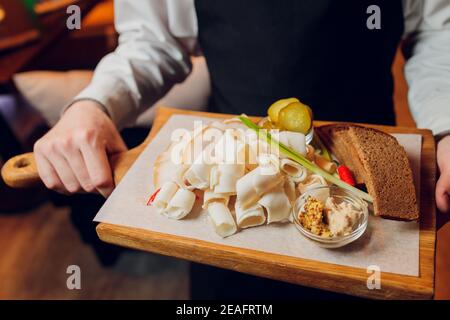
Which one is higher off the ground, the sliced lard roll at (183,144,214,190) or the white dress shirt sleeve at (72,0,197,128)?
the white dress shirt sleeve at (72,0,197,128)

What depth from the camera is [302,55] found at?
1.18 metres

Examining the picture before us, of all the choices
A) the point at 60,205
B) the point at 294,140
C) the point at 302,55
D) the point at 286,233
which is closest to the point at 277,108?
the point at 294,140

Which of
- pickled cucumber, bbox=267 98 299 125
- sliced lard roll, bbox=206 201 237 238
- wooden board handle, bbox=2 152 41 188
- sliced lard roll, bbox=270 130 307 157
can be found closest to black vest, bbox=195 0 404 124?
pickled cucumber, bbox=267 98 299 125

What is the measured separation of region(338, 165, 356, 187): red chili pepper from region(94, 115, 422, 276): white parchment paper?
100 millimetres

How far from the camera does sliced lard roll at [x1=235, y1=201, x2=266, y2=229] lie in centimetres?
85

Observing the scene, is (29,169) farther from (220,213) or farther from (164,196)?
(220,213)

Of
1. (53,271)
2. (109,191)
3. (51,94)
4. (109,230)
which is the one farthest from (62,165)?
(53,271)

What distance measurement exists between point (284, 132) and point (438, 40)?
0.58 meters

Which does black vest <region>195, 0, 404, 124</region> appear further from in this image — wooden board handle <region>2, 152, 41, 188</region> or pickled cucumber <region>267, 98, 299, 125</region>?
wooden board handle <region>2, 152, 41, 188</region>

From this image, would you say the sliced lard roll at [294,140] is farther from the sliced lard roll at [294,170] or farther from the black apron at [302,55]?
the black apron at [302,55]

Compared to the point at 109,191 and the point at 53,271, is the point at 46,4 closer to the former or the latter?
the point at 53,271

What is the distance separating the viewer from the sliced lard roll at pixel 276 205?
0.84m

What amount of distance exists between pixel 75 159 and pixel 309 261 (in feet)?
2.04

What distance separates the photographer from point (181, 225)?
2.91 feet
